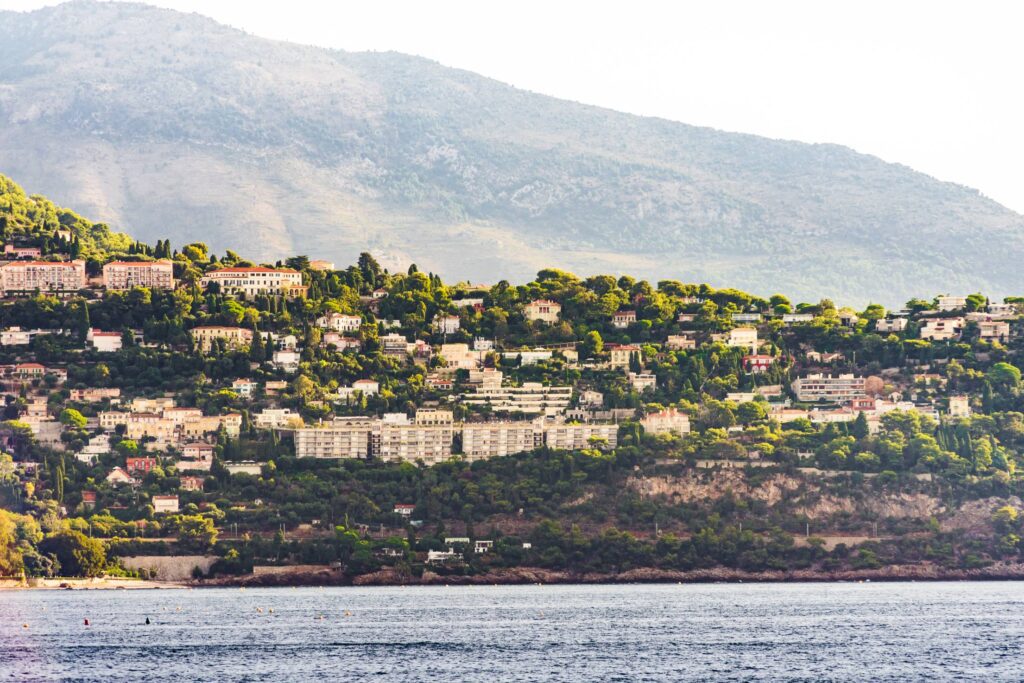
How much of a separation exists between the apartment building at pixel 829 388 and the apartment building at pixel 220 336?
46043 mm

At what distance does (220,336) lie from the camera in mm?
193750

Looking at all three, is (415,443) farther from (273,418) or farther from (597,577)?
(597,577)

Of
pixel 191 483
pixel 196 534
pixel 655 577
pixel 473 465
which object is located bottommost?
pixel 655 577

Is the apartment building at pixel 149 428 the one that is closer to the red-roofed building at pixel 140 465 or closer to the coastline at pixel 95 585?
the red-roofed building at pixel 140 465

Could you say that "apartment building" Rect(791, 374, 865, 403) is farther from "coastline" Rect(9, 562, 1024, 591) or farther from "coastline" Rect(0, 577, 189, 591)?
"coastline" Rect(0, 577, 189, 591)

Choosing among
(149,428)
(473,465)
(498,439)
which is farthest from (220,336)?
(473,465)

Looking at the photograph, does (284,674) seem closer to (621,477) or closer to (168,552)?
(168,552)

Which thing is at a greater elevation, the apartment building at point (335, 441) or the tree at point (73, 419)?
the tree at point (73, 419)

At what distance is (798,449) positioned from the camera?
17388 cm

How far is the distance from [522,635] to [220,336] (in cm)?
8400

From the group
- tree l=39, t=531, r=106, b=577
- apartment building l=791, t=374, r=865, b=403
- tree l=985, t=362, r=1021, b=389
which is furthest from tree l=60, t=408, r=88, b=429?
tree l=985, t=362, r=1021, b=389

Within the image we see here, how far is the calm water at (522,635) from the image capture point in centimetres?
9925

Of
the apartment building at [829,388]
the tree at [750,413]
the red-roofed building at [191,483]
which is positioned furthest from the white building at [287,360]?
the apartment building at [829,388]

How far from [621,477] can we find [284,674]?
72.2m
